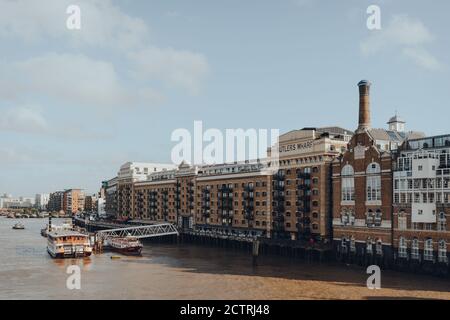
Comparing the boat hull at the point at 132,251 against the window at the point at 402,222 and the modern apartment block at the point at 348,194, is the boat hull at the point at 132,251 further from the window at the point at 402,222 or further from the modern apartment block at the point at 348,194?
the window at the point at 402,222

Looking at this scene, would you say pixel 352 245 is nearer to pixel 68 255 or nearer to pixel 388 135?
pixel 388 135

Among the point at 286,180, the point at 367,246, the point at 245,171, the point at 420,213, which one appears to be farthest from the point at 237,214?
the point at 420,213

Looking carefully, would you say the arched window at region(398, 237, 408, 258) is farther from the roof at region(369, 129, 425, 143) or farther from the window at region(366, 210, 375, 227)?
the roof at region(369, 129, 425, 143)

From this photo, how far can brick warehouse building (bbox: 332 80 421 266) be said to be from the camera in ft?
279

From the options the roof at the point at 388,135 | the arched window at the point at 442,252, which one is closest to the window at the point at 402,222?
the arched window at the point at 442,252

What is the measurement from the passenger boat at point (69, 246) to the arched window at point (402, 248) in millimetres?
59761

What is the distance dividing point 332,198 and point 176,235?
5767cm

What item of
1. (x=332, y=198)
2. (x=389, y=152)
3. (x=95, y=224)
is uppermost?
(x=389, y=152)

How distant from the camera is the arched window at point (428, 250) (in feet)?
251

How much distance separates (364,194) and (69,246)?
57662 mm

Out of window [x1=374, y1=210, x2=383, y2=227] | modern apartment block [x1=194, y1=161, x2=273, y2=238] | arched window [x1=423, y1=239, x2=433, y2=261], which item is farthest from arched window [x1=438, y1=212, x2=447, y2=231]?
modern apartment block [x1=194, y1=161, x2=273, y2=238]

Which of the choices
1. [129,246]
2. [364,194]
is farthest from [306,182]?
[129,246]
